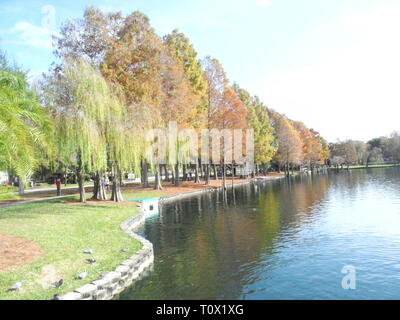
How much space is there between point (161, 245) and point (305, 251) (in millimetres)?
5665

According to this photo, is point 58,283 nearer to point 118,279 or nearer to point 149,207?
point 118,279

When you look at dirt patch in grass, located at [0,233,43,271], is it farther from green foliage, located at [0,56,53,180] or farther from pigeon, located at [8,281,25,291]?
green foliage, located at [0,56,53,180]

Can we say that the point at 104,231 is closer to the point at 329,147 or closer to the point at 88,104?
the point at 88,104

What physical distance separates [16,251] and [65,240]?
6.55 ft

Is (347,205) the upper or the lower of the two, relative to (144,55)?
lower

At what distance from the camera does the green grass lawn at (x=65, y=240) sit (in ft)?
25.9

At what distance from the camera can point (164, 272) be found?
9953 mm

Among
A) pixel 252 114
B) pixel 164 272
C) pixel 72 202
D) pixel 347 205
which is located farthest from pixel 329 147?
pixel 164 272

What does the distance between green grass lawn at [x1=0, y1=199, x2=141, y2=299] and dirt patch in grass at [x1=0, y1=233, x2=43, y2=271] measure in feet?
0.88

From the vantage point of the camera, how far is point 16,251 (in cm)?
984

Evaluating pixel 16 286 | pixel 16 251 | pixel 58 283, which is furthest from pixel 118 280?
pixel 16 251

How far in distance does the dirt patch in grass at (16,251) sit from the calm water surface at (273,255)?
10.9 ft

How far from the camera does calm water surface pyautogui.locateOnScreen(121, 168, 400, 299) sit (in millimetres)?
8383

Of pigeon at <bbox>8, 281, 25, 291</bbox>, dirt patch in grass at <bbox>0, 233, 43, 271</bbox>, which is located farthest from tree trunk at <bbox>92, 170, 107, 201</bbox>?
pigeon at <bbox>8, 281, 25, 291</bbox>
